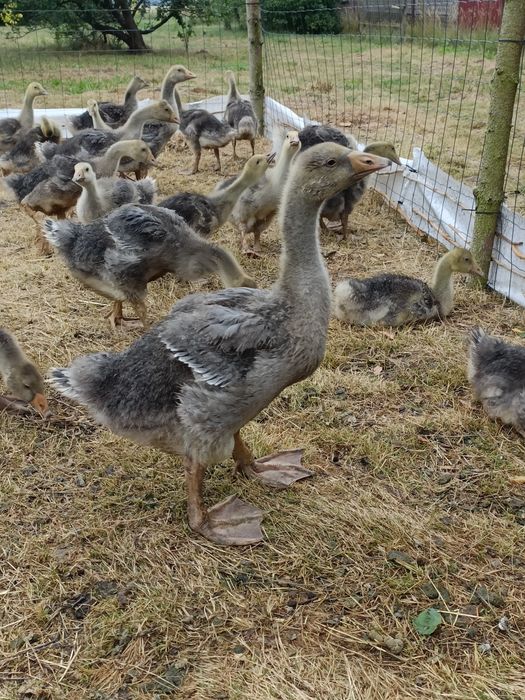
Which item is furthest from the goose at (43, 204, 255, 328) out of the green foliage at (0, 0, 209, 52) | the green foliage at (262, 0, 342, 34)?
the green foliage at (0, 0, 209, 52)

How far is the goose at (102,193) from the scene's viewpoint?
19.1ft

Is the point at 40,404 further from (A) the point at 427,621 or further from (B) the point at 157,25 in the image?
(B) the point at 157,25

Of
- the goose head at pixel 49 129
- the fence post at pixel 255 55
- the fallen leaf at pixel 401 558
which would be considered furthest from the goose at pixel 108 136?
the fallen leaf at pixel 401 558

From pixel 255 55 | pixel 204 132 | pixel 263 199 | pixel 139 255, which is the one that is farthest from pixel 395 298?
pixel 255 55

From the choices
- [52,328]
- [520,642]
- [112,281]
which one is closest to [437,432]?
[520,642]

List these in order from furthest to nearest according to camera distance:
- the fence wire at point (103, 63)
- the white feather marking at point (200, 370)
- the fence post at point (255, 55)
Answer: the fence wire at point (103, 63) < the fence post at point (255, 55) < the white feather marking at point (200, 370)

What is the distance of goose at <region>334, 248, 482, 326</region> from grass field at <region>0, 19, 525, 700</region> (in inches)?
15.5

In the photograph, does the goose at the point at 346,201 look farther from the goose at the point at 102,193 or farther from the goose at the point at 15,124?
the goose at the point at 15,124

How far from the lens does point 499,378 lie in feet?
13.0

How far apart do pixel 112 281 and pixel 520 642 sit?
353 cm

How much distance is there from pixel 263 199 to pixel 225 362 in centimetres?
361

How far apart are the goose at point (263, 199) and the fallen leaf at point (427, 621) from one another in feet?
13.9

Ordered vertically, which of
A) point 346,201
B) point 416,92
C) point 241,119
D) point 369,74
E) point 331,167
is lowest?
point 416,92

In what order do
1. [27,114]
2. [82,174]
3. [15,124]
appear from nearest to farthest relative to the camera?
[82,174]
[15,124]
[27,114]
